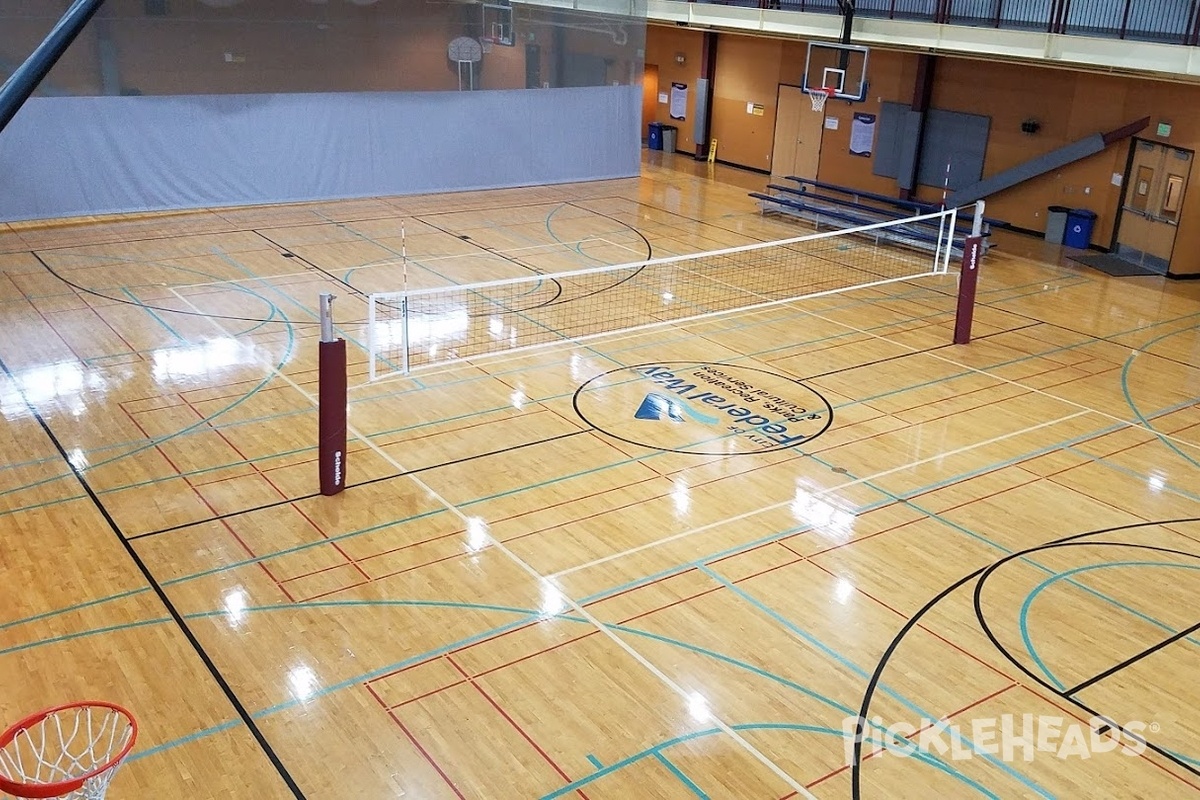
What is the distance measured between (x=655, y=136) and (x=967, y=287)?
20.0 meters

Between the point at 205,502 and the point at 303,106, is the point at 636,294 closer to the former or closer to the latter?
the point at 205,502

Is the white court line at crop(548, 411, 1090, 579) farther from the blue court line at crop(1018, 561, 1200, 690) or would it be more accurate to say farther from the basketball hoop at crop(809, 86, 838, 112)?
the basketball hoop at crop(809, 86, 838, 112)

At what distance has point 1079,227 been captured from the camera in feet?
72.3

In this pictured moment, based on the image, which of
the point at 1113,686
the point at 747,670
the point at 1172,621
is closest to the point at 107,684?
the point at 747,670

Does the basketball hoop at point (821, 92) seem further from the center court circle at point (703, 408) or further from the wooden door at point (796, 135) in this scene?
the center court circle at point (703, 408)

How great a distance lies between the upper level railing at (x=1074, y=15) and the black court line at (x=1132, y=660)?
1278 centimetres

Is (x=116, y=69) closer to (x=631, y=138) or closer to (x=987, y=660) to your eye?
(x=631, y=138)

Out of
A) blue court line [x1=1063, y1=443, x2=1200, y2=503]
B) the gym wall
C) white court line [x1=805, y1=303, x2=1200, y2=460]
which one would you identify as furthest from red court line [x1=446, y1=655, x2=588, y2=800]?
the gym wall

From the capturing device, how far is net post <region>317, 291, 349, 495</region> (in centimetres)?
982

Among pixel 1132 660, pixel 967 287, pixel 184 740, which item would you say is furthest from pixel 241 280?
pixel 1132 660

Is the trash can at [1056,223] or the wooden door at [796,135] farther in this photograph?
the wooden door at [796,135]

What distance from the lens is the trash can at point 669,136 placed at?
33188 mm

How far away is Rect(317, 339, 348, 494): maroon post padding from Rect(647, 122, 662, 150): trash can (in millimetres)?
25129

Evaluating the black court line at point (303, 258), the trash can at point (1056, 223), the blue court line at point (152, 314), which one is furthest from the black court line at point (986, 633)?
the trash can at point (1056, 223)
